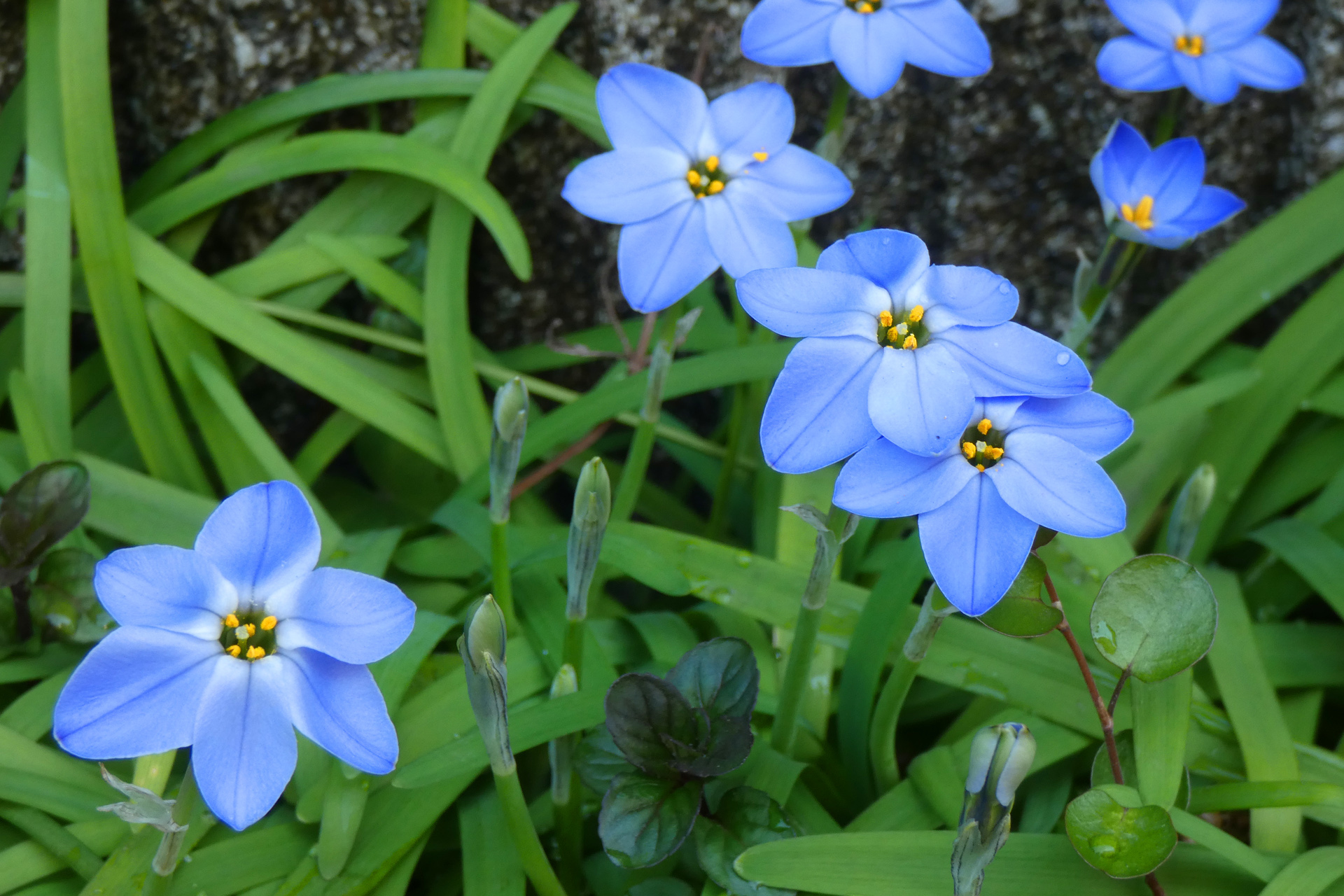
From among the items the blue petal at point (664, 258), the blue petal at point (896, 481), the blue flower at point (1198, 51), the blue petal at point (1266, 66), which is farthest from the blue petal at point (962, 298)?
the blue petal at point (1266, 66)

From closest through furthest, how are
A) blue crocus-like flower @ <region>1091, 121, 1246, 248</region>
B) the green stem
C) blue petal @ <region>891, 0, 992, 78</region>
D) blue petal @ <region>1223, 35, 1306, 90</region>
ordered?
the green stem
blue petal @ <region>891, 0, 992, 78</region>
blue crocus-like flower @ <region>1091, 121, 1246, 248</region>
blue petal @ <region>1223, 35, 1306, 90</region>

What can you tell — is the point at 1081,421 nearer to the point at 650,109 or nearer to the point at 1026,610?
the point at 1026,610

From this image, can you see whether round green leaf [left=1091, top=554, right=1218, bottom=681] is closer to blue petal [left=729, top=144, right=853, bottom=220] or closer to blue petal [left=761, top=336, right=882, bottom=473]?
blue petal [left=761, top=336, right=882, bottom=473]

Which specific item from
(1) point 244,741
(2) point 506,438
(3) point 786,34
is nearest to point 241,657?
(1) point 244,741

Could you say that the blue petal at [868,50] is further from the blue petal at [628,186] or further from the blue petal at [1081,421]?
the blue petal at [1081,421]

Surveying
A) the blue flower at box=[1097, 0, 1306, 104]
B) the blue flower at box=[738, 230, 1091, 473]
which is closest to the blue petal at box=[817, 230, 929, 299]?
the blue flower at box=[738, 230, 1091, 473]

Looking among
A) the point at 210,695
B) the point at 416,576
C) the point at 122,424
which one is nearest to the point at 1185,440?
the point at 416,576

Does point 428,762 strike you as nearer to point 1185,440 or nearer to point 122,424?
point 122,424
